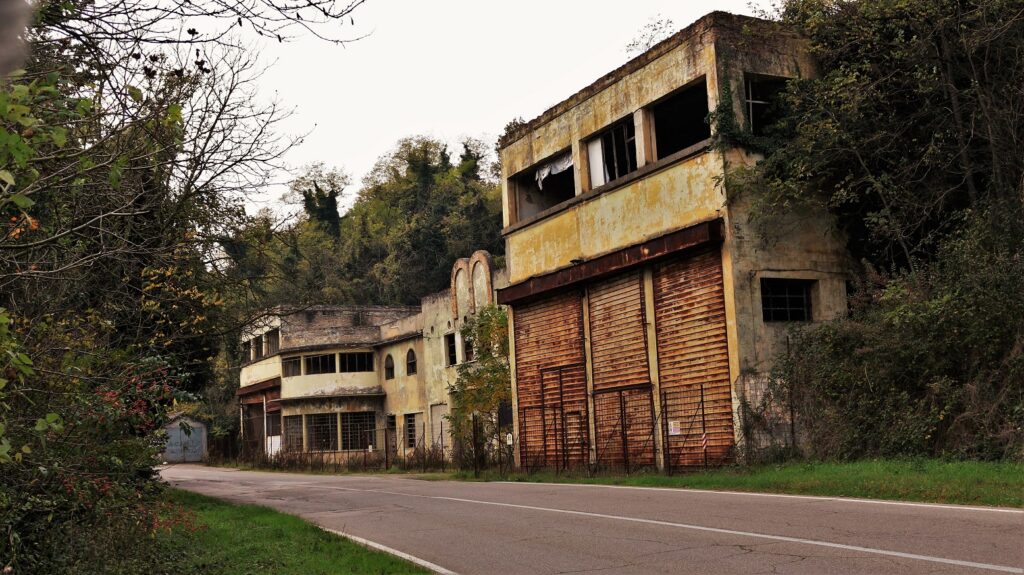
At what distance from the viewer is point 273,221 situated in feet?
59.2

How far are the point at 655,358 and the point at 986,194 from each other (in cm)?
805

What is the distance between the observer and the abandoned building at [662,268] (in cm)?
2231

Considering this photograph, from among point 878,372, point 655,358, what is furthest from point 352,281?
point 878,372

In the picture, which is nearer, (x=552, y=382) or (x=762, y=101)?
(x=762, y=101)

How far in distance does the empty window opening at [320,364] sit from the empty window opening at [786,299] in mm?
36025

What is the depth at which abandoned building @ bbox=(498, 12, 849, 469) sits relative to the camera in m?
22.3

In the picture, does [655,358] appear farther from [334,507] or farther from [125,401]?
[125,401]

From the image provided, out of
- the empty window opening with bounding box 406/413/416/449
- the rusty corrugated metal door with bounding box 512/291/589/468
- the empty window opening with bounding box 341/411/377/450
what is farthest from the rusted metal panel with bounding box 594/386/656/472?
the empty window opening with bounding box 341/411/377/450

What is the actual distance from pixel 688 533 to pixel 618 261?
47.3 ft

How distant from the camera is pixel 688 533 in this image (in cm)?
1138

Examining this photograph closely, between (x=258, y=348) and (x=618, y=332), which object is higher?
(x=258, y=348)

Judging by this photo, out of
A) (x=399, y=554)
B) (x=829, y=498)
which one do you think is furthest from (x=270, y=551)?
(x=829, y=498)

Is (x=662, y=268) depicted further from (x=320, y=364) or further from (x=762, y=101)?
(x=320, y=364)

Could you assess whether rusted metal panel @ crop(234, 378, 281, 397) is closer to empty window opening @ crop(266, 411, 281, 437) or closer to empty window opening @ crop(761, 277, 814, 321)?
empty window opening @ crop(266, 411, 281, 437)
